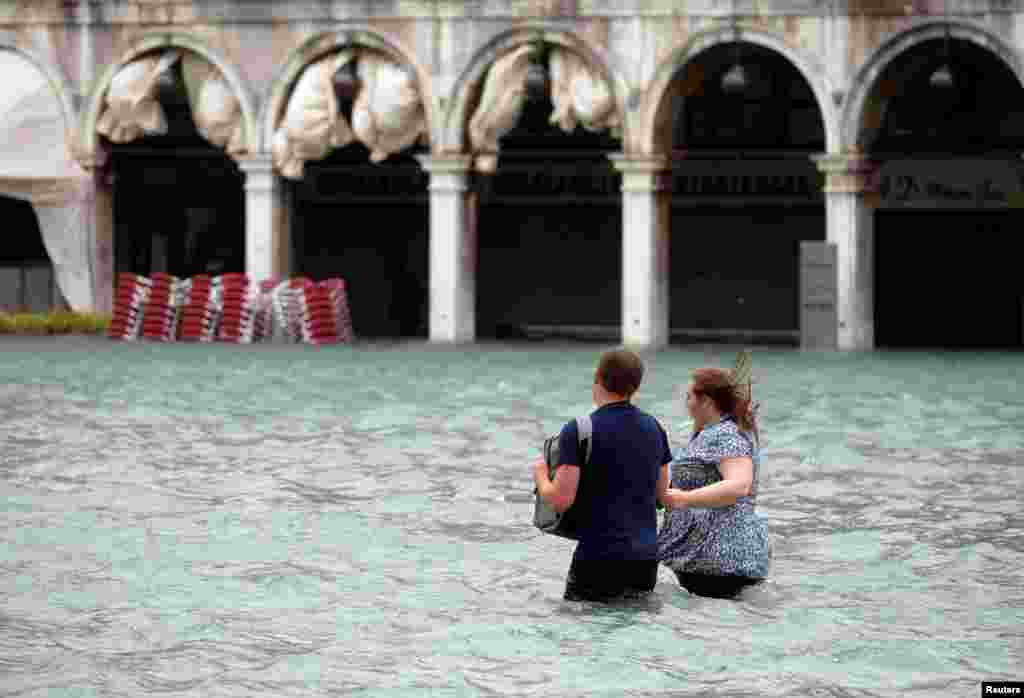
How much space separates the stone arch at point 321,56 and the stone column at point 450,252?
576 millimetres

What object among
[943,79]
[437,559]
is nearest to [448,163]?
[943,79]

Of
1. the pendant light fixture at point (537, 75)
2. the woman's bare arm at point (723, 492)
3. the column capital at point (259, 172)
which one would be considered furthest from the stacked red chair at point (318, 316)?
the woman's bare arm at point (723, 492)

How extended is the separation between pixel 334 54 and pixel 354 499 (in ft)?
71.3

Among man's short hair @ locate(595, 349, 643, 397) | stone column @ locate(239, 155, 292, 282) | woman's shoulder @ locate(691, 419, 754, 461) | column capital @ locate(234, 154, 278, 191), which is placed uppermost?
column capital @ locate(234, 154, 278, 191)

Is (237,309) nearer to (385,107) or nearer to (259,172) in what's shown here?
(259,172)

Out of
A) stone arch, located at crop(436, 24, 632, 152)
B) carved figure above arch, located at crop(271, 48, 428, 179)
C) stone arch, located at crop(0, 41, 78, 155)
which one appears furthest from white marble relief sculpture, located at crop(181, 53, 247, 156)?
stone arch, located at crop(436, 24, 632, 152)

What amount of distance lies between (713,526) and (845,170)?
23.0m

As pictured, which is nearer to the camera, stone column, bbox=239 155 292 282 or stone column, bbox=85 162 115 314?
stone column, bbox=239 155 292 282

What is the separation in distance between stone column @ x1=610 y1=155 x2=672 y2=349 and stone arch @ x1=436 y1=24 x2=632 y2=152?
562 millimetres

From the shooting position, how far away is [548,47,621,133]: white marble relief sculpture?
1341 inches

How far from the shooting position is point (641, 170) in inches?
1342

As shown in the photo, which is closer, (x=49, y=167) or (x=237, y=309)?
(x=237, y=309)

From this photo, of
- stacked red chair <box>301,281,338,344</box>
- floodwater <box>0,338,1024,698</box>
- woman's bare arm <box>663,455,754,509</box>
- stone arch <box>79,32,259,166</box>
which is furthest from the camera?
stone arch <box>79,32,259,166</box>

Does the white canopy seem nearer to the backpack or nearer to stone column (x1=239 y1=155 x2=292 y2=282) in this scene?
stone column (x1=239 y1=155 x2=292 y2=282)
